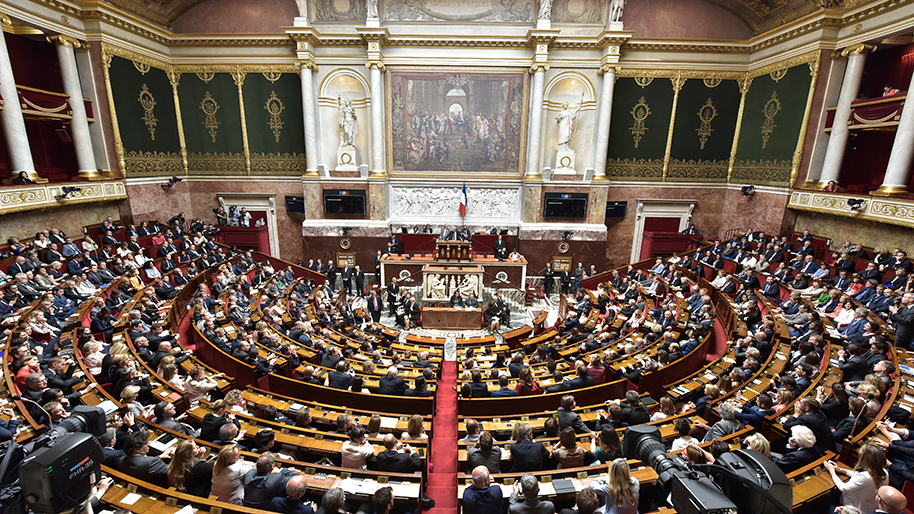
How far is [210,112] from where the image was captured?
2039 centimetres

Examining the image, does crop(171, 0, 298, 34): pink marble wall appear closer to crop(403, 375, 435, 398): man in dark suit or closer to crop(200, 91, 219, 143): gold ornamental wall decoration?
crop(200, 91, 219, 143): gold ornamental wall decoration

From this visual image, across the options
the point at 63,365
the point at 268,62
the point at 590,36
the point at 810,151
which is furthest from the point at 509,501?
the point at 268,62

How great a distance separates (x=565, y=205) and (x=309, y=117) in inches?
546

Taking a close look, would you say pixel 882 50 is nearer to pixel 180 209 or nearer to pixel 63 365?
pixel 63 365

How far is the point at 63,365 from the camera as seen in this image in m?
6.77

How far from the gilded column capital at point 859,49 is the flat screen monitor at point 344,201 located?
20.7m

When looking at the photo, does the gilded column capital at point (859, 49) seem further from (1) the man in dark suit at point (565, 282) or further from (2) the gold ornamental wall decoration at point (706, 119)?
(1) the man in dark suit at point (565, 282)

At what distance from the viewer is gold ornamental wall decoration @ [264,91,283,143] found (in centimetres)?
2042

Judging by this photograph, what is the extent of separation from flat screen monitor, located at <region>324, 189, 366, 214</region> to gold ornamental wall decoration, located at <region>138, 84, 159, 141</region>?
8.34 m

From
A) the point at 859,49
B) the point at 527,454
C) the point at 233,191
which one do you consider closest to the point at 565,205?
the point at 859,49

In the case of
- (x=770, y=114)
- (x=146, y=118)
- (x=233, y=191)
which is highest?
(x=770, y=114)

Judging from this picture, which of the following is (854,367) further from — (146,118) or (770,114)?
(146,118)

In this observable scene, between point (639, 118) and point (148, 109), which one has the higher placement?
point (639, 118)

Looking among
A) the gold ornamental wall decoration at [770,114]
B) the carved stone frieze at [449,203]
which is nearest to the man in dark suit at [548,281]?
the carved stone frieze at [449,203]
